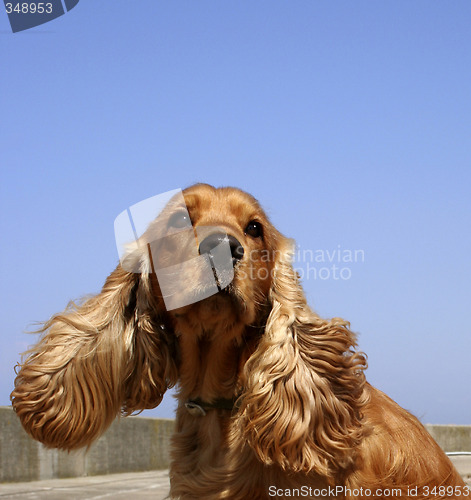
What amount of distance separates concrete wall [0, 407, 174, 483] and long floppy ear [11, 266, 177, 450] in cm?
342

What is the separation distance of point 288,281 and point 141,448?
6.63 metres

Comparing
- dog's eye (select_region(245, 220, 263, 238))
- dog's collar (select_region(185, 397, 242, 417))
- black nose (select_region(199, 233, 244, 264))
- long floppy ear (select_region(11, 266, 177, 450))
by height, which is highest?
dog's eye (select_region(245, 220, 263, 238))

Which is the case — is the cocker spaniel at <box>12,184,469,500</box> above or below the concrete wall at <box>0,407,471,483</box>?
above

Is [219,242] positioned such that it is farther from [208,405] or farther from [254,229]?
[208,405]

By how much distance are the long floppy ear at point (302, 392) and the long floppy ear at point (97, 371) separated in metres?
0.53

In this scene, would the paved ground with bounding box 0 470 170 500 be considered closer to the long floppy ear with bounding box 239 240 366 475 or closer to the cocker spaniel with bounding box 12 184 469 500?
the cocker spaniel with bounding box 12 184 469 500

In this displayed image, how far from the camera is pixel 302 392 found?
3277mm

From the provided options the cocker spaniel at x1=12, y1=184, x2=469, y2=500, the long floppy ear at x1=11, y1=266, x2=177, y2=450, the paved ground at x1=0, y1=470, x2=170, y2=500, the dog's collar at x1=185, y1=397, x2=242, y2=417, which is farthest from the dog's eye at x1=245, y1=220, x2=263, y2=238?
the paved ground at x1=0, y1=470, x2=170, y2=500

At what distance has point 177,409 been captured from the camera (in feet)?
11.9

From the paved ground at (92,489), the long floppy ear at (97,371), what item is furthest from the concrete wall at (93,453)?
the long floppy ear at (97,371)

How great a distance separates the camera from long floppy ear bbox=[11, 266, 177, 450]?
3.54m

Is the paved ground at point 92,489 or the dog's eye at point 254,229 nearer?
the dog's eye at point 254,229

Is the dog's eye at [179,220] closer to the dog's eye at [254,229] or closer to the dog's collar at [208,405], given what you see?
the dog's eye at [254,229]

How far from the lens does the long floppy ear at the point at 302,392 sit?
10.5 ft
